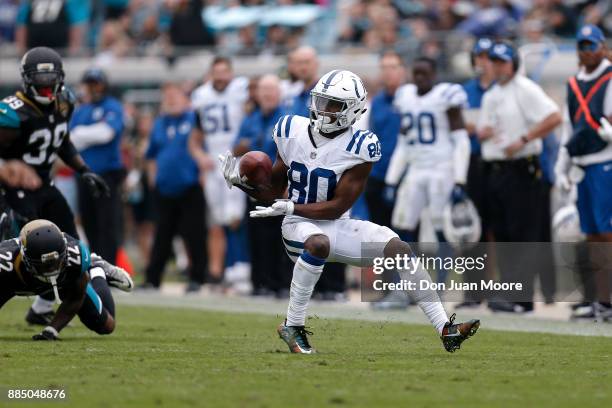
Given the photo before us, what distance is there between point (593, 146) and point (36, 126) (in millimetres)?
4247

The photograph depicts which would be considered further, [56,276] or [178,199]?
[178,199]

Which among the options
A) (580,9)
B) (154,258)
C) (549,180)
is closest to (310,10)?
(580,9)

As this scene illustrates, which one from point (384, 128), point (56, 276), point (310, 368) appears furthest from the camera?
point (384, 128)

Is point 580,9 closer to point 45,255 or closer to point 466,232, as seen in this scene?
point 466,232

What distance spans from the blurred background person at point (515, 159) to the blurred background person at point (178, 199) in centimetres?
370

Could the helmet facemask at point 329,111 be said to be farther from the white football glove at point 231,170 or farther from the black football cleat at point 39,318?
the black football cleat at point 39,318

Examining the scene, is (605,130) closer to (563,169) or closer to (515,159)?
(563,169)

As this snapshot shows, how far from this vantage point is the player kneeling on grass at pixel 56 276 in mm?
8227

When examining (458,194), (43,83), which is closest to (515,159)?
(458,194)

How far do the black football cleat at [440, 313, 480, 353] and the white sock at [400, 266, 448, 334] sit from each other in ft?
0.14

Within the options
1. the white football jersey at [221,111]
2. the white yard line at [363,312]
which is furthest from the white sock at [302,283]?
the white football jersey at [221,111]

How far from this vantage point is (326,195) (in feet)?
27.3

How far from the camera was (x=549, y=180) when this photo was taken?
1222 cm

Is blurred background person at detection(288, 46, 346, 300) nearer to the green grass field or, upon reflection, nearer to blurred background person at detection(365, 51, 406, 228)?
blurred background person at detection(365, 51, 406, 228)
